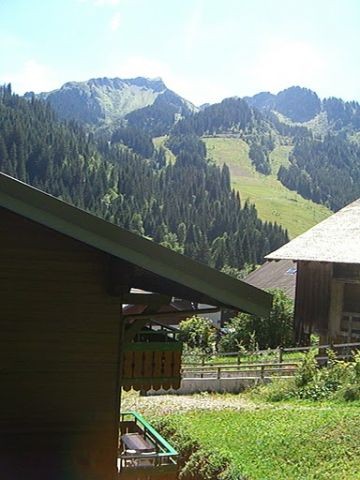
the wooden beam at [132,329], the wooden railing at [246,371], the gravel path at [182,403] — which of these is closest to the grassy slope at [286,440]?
the gravel path at [182,403]

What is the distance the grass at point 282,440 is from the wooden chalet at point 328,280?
10.1m

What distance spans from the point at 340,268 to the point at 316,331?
3287 mm

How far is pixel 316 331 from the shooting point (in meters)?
30.2

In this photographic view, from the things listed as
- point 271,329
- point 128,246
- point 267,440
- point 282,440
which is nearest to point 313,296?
point 271,329

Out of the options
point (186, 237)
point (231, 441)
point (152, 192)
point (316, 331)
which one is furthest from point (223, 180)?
point (231, 441)

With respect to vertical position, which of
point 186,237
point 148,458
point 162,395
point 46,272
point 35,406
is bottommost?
point 162,395

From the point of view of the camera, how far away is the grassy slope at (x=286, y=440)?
13266 mm

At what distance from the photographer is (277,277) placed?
6016 centimetres

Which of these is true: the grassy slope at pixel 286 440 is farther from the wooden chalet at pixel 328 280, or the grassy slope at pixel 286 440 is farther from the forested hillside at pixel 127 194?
the forested hillside at pixel 127 194

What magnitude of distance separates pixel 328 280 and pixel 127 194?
136130 millimetres

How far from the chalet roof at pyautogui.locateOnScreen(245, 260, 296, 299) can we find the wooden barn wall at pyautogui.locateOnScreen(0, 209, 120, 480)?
46887 millimetres

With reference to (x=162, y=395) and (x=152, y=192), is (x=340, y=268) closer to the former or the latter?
(x=162, y=395)

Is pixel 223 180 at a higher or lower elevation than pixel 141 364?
higher

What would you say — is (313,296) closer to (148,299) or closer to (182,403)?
(182,403)
